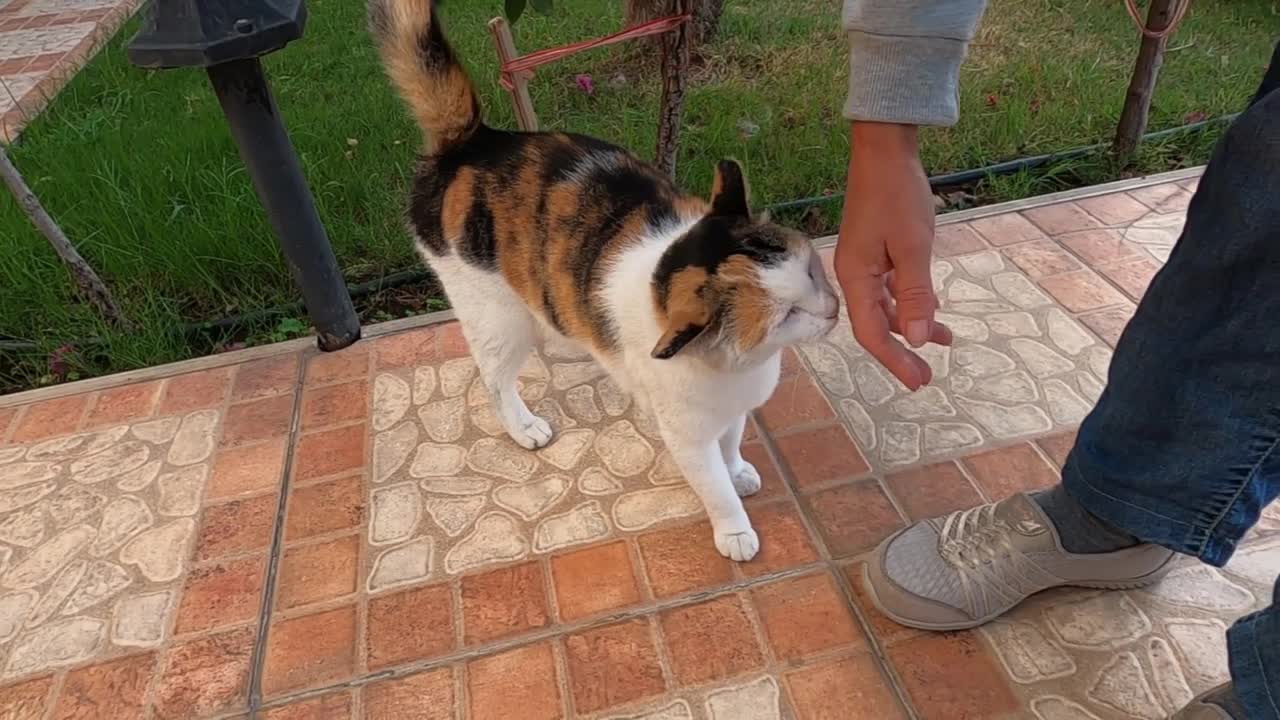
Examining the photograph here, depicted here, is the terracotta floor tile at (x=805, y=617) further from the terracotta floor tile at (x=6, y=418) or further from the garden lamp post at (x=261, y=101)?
the terracotta floor tile at (x=6, y=418)

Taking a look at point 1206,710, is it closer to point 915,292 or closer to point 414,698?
point 915,292

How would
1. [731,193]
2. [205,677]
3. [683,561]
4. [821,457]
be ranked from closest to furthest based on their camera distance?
[731,193] < [205,677] < [683,561] < [821,457]

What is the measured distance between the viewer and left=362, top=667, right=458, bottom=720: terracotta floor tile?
1537mm

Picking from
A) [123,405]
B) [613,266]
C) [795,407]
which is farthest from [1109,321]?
[123,405]

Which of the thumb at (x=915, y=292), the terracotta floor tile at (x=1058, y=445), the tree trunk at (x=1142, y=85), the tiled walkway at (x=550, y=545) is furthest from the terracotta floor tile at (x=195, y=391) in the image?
the tree trunk at (x=1142, y=85)

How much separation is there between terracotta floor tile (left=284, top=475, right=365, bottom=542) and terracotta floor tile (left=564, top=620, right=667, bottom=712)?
2.21ft

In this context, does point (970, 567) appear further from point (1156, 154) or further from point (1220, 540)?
point (1156, 154)

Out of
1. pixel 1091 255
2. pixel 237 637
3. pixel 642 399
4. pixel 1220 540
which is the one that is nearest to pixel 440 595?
Result: pixel 237 637

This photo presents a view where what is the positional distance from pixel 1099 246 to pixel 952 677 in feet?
5.36

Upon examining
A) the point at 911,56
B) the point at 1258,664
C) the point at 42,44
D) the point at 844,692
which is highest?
the point at 911,56

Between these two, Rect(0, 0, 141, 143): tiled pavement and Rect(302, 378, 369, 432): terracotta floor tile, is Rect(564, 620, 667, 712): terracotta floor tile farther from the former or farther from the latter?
Rect(0, 0, 141, 143): tiled pavement

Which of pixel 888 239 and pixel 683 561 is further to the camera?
pixel 683 561

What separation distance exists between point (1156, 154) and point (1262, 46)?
142 cm

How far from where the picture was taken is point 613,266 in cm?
160
